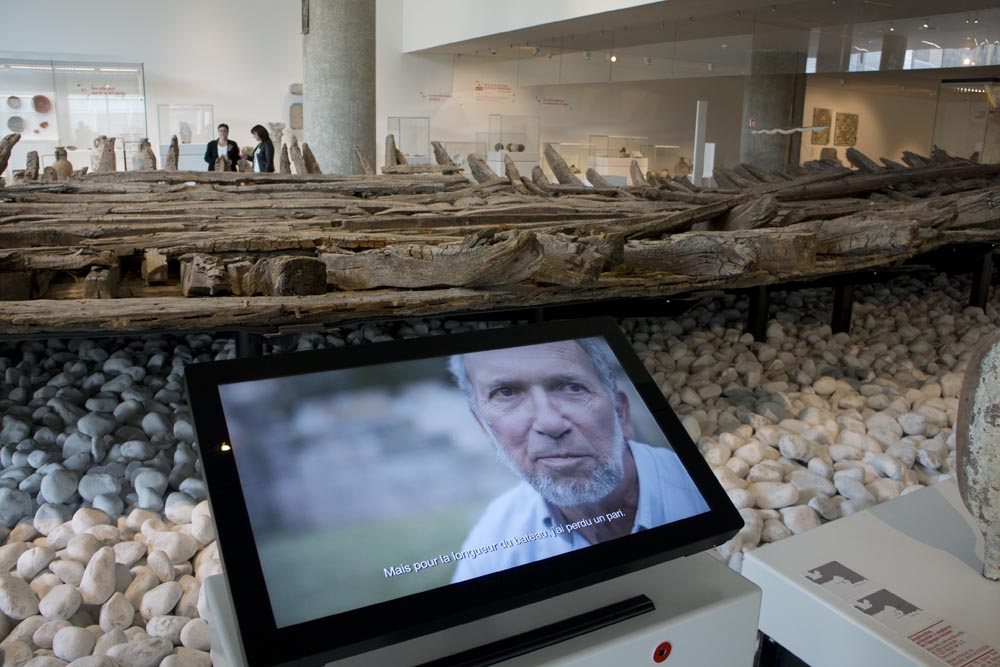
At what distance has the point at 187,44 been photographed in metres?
11.6

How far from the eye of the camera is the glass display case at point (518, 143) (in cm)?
1202

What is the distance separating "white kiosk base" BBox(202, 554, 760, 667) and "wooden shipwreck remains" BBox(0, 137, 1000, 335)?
1.27m

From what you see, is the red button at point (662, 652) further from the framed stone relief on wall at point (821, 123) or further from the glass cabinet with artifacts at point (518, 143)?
the glass cabinet with artifacts at point (518, 143)

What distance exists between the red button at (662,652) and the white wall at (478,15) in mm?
7456

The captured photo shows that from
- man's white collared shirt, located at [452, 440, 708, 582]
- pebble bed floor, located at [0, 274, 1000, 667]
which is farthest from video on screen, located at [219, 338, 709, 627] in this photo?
pebble bed floor, located at [0, 274, 1000, 667]

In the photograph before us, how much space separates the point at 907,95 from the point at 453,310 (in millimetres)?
6430

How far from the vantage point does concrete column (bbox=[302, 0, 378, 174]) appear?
9.13 m

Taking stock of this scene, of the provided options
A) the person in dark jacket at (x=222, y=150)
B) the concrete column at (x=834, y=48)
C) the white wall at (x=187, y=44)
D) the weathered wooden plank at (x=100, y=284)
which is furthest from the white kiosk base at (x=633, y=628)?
the white wall at (x=187, y=44)

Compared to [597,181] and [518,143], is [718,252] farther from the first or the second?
[518,143]

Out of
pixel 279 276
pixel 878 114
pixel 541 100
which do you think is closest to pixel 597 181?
pixel 878 114

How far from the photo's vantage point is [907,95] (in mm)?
7672

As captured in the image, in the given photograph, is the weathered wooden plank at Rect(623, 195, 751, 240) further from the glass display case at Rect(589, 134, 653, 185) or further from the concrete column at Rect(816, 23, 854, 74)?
the glass display case at Rect(589, 134, 653, 185)

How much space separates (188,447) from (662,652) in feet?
7.70

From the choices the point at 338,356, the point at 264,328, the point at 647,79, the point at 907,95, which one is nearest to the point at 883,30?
the point at 907,95
